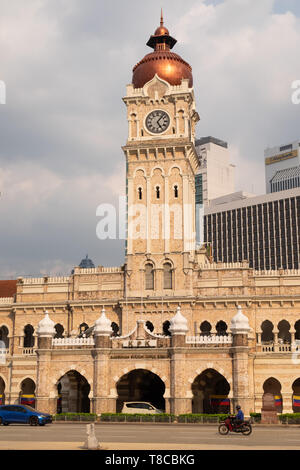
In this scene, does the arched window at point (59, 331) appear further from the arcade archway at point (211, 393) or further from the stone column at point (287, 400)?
the stone column at point (287, 400)

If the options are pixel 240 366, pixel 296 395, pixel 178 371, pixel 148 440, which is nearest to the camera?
pixel 148 440

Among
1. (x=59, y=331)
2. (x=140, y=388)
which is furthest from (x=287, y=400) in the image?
(x=59, y=331)

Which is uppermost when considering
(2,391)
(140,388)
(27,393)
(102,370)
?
(102,370)

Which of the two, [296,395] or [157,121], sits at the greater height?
[157,121]

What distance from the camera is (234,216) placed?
556 ft

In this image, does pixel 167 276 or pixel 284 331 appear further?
pixel 167 276

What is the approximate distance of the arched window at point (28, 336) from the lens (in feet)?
212

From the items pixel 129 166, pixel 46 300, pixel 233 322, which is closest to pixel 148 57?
pixel 129 166

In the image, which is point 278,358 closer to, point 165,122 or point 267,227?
point 165,122

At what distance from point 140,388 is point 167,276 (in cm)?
1198

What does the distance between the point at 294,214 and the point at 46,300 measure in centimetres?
10440

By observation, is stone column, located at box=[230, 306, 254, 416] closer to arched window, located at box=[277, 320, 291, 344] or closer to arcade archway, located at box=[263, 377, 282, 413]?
arcade archway, located at box=[263, 377, 282, 413]

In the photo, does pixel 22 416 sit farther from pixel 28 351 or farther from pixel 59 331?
pixel 59 331

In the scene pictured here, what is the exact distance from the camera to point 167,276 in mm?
60938
